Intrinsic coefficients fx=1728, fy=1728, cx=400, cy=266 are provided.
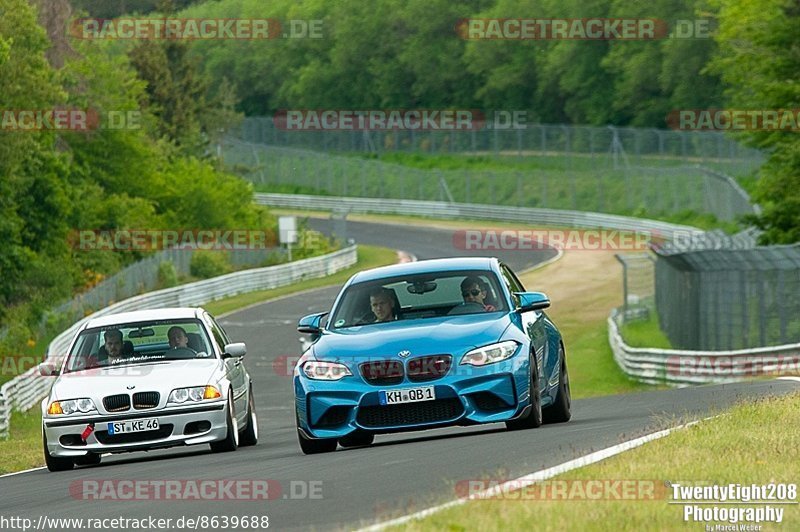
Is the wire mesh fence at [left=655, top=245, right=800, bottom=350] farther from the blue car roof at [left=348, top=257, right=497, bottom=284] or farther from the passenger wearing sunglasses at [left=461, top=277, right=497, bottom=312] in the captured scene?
the passenger wearing sunglasses at [left=461, top=277, right=497, bottom=312]

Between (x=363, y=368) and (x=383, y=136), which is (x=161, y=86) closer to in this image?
(x=383, y=136)

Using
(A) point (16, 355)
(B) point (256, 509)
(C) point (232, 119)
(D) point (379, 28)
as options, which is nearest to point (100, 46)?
(C) point (232, 119)

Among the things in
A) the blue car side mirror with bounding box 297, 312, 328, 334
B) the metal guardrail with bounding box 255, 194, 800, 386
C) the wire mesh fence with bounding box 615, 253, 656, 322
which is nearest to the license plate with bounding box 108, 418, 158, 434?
the blue car side mirror with bounding box 297, 312, 328, 334

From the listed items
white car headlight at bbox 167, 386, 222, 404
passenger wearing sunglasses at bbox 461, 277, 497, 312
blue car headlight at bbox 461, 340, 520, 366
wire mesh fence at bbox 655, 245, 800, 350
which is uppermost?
passenger wearing sunglasses at bbox 461, 277, 497, 312

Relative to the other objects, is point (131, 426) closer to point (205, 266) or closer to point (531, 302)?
point (531, 302)

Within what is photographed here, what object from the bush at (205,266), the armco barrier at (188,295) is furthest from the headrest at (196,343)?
the bush at (205,266)

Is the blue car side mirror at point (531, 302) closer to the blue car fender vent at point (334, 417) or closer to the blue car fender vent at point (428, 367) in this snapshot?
the blue car fender vent at point (428, 367)

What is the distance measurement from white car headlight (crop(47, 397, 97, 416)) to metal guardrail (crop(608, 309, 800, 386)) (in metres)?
13.7

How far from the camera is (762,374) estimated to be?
2762 centimetres

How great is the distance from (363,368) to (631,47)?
98.4m

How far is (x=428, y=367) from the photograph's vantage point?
13.6 m

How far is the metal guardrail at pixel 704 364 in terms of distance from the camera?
2716 centimetres

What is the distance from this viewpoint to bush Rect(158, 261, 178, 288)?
58250 mm

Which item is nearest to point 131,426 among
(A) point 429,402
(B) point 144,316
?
(B) point 144,316
